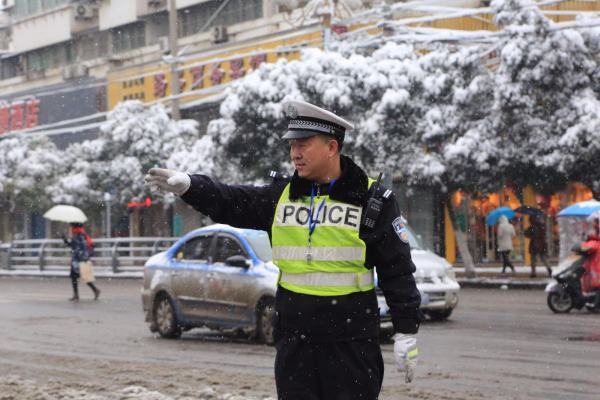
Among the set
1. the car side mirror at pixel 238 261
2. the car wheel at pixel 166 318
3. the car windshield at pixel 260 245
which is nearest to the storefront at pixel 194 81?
the car wheel at pixel 166 318

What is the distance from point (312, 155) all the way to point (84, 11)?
186 feet

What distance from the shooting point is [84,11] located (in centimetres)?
6050

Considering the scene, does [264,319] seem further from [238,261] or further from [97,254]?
[97,254]

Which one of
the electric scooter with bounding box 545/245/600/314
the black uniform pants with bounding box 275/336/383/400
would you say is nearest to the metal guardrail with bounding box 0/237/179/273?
the electric scooter with bounding box 545/245/600/314

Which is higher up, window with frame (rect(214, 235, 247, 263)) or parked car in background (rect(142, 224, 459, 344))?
window with frame (rect(214, 235, 247, 263))

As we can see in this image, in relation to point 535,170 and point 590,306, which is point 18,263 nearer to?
point 535,170

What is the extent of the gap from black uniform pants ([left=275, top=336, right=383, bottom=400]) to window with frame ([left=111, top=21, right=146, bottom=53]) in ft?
175

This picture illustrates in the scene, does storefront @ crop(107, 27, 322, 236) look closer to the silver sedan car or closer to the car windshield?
the silver sedan car

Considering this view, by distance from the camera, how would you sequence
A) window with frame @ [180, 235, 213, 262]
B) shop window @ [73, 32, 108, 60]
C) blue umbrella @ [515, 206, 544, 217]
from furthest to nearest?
1. shop window @ [73, 32, 108, 60]
2. blue umbrella @ [515, 206, 544, 217]
3. window with frame @ [180, 235, 213, 262]

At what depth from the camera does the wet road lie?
1042 cm

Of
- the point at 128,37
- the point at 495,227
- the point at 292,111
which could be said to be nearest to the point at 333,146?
the point at 292,111

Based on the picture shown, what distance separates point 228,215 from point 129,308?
56.3 feet

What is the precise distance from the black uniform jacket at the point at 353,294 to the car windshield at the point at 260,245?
30.8ft

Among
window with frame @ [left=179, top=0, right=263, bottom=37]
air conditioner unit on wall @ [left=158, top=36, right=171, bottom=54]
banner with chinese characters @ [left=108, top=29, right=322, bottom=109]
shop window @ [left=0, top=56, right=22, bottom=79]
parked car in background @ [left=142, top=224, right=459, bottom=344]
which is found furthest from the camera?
shop window @ [left=0, top=56, right=22, bottom=79]
